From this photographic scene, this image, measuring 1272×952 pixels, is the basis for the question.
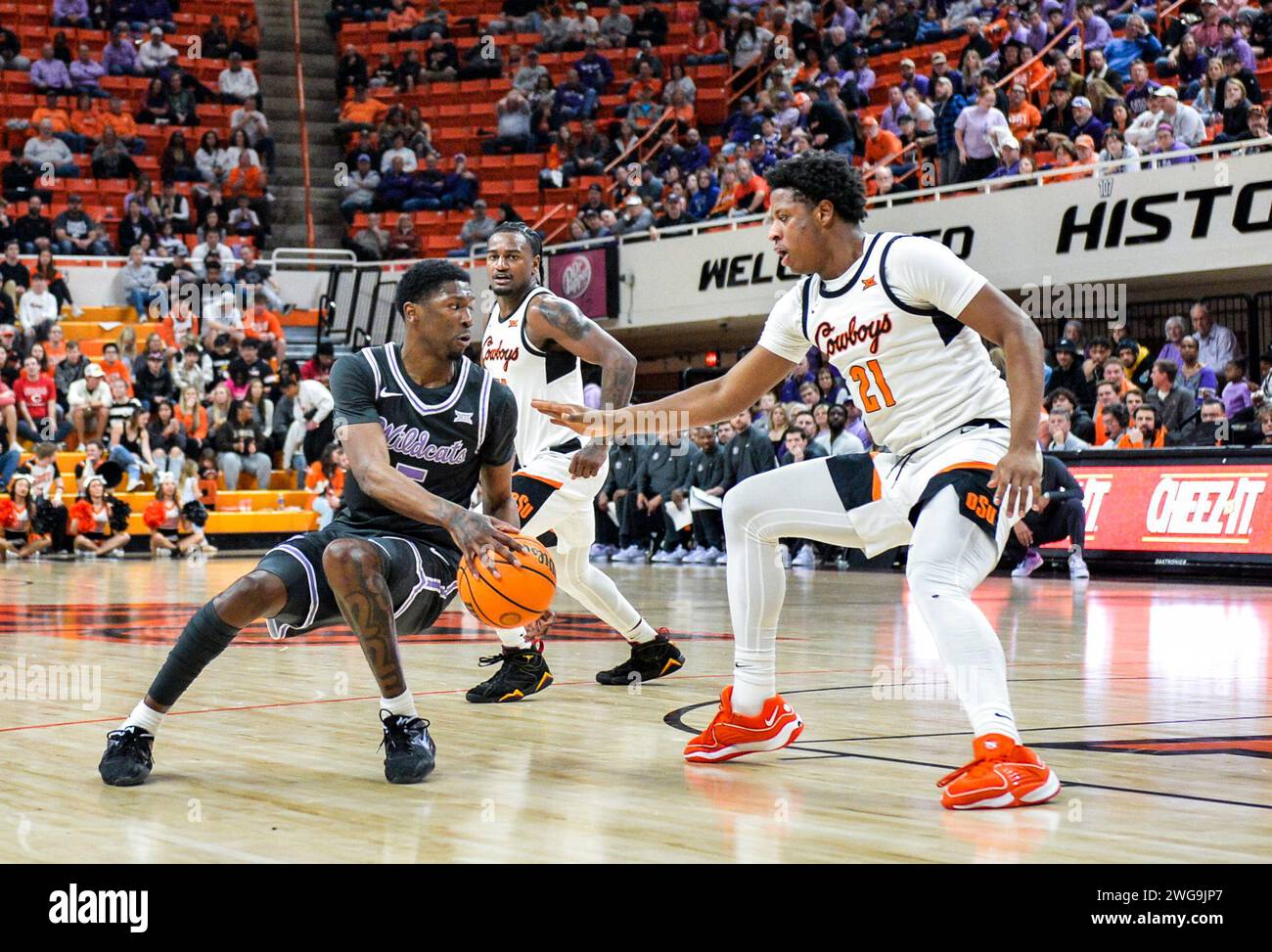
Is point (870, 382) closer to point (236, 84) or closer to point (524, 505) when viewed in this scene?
point (524, 505)

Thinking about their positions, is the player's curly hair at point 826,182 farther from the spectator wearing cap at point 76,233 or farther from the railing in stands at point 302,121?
the railing in stands at point 302,121

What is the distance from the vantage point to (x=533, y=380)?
26.2ft

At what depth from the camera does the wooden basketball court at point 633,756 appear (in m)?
4.12

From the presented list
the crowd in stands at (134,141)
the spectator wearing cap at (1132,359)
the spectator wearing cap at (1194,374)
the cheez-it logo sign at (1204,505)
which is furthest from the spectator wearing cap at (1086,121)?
the crowd in stands at (134,141)

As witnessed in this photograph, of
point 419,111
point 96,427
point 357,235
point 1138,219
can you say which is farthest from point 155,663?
point 419,111

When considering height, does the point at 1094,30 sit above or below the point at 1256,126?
above

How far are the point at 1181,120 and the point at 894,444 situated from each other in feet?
45.2

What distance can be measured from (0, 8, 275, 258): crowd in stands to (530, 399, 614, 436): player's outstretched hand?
20.8 m

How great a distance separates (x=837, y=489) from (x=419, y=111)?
2600 cm

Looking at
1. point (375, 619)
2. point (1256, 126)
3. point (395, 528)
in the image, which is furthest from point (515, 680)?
point (1256, 126)

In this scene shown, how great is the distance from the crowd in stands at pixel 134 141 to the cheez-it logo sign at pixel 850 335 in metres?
21.3

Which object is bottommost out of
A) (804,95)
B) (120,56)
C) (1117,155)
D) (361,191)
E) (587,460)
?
(587,460)

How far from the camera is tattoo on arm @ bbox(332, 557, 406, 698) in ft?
17.0

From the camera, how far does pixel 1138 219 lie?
1783 cm
